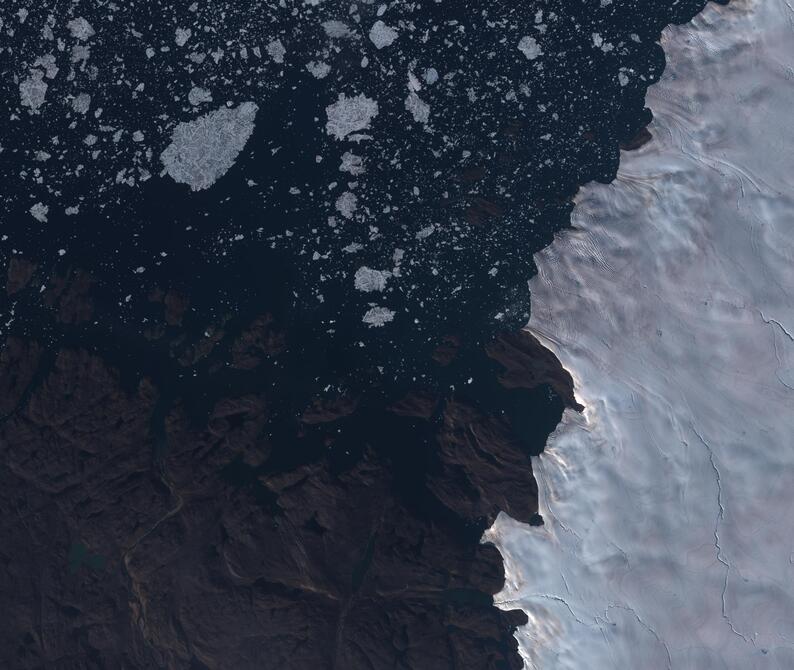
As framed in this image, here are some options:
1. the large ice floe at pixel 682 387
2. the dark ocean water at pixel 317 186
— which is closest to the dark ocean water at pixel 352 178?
the dark ocean water at pixel 317 186

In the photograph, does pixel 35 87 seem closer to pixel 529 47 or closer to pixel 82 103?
pixel 82 103

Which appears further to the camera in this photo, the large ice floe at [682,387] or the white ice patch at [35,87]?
the white ice patch at [35,87]

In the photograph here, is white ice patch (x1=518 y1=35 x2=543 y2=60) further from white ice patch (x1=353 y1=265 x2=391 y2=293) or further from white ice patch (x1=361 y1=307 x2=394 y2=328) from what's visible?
white ice patch (x1=361 y1=307 x2=394 y2=328)

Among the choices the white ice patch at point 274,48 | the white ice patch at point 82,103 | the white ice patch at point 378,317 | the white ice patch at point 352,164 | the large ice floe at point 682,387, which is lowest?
the large ice floe at point 682,387

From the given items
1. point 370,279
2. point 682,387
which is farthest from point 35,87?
point 682,387

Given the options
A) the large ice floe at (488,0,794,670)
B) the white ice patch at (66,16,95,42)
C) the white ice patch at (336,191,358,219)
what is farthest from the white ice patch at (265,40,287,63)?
the large ice floe at (488,0,794,670)

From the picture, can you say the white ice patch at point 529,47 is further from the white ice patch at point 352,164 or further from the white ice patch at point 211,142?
the white ice patch at point 211,142

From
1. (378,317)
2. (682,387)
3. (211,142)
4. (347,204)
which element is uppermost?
(211,142)
